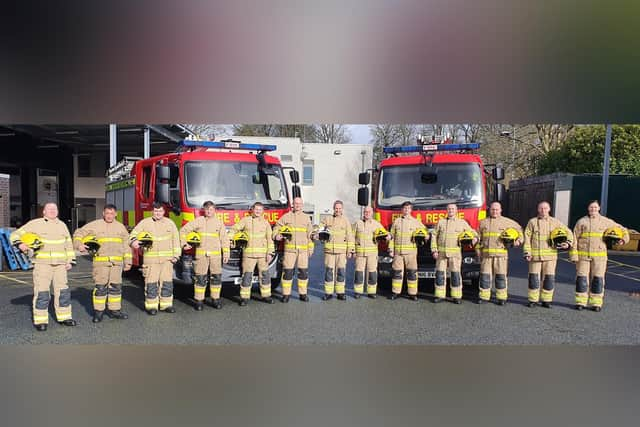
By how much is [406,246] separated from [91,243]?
445cm

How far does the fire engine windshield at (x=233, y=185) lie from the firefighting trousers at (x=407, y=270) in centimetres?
205

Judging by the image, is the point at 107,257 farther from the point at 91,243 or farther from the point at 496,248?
the point at 496,248

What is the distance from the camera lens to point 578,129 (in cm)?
1748

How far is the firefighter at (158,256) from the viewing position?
5.71 m

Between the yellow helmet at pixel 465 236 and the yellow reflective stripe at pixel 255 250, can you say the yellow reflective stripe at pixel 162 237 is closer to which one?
the yellow reflective stripe at pixel 255 250

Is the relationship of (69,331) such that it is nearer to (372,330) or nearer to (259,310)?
(259,310)

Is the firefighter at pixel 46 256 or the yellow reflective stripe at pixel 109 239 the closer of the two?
the firefighter at pixel 46 256

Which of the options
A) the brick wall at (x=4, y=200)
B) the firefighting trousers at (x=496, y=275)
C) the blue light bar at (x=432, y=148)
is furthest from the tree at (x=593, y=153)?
the brick wall at (x=4, y=200)

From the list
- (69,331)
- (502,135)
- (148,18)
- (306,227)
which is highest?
(502,135)

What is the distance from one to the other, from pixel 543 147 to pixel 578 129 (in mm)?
1795

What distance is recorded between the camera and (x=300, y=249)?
21.5 feet

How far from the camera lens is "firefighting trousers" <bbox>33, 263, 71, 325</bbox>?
505cm

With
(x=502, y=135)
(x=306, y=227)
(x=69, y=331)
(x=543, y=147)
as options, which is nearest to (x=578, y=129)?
(x=543, y=147)

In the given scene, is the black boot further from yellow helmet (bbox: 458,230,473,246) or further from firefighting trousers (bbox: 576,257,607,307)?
firefighting trousers (bbox: 576,257,607,307)
